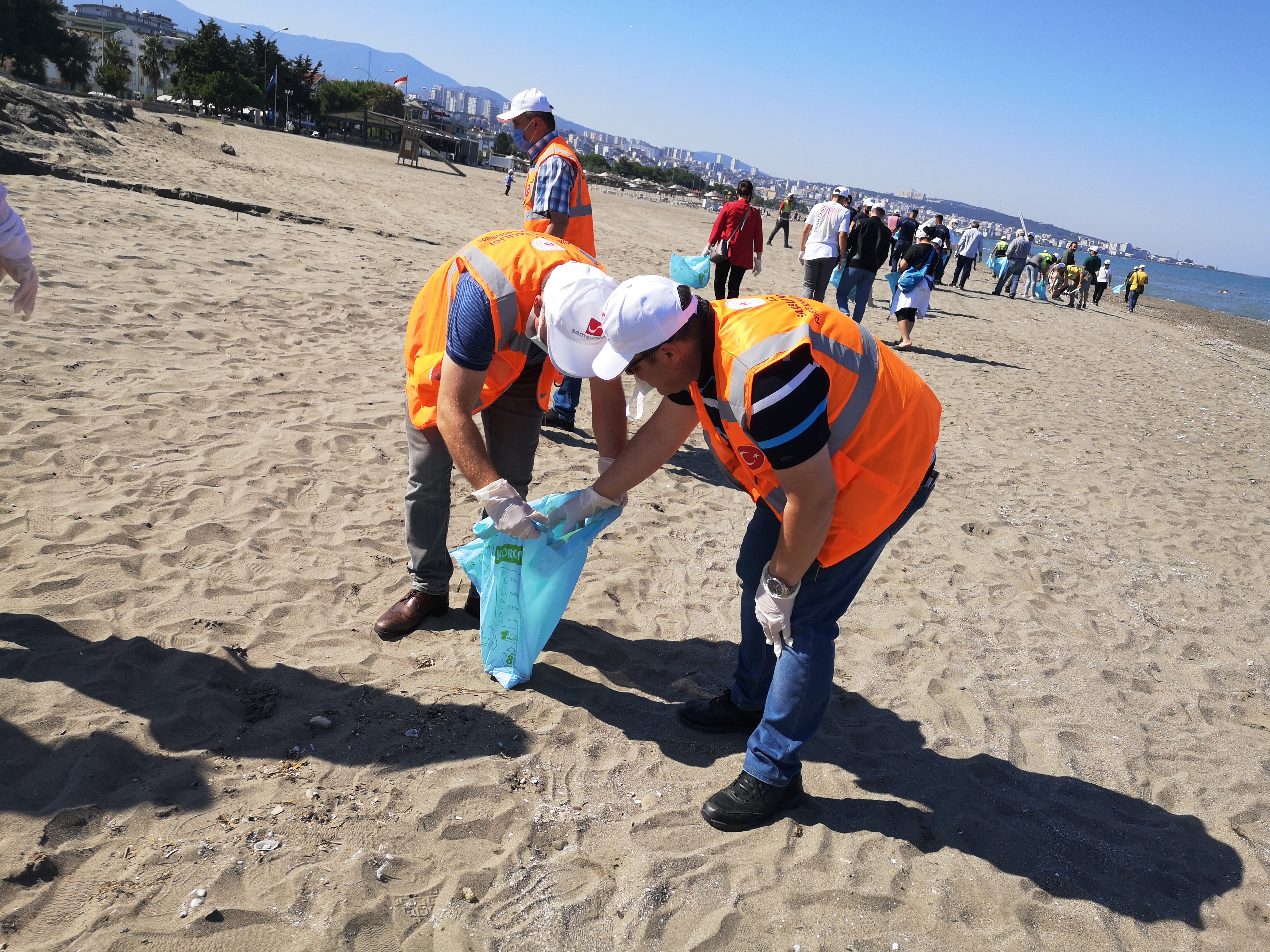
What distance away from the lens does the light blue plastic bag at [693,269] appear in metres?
6.49

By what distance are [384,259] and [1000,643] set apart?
821cm

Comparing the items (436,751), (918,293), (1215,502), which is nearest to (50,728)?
(436,751)

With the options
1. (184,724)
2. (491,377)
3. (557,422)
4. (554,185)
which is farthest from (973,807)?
(554,185)

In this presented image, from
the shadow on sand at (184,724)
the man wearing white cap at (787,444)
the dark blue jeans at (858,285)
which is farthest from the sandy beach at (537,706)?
the dark blue jeans at (858,285)

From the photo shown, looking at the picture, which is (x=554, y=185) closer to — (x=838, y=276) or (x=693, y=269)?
(x=693, y=269)

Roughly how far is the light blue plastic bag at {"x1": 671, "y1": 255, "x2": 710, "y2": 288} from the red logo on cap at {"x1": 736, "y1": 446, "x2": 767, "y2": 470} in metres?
4.52

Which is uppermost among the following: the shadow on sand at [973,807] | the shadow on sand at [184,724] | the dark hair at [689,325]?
the dark hair at [689,325]

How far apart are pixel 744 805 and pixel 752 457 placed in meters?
1.07

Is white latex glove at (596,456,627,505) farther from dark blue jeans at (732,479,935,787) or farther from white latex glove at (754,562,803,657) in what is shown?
white latex glove at (754,562,803,657)

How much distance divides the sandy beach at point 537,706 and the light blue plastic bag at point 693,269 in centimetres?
157

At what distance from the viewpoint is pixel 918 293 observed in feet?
31.7

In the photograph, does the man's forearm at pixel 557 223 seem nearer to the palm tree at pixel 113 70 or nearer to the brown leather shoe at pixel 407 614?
the brown leather shoe at pixel 407 614

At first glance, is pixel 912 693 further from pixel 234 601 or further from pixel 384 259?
pixel 384 259

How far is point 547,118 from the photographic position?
4.73 metres
